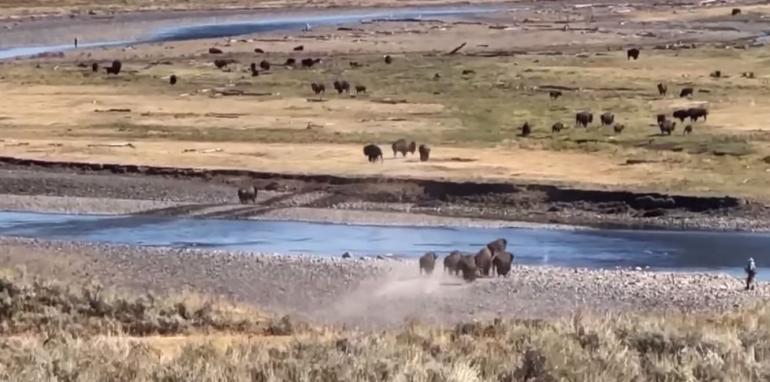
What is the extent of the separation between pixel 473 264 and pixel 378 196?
8.14 metres

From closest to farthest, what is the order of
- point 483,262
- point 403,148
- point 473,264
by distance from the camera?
1. point 473,264
2. point 483,262
3. point 403,148

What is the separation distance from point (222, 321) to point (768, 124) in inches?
973

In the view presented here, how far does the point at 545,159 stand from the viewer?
32562 mm

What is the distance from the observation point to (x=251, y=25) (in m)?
93.3

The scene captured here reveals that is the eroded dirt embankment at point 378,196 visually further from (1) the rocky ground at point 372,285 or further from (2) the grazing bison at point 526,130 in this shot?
(2) the grazing bison at point 526,130

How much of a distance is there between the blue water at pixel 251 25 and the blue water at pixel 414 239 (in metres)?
40.0

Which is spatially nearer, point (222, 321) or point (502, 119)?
point (222, 321)

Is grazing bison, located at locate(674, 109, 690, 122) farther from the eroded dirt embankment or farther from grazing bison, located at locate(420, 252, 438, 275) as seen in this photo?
grazing bison, located at locate(420, 252, 438, 275)

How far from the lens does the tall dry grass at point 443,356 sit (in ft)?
34.8

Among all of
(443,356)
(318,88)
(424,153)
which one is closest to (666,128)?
(424,153)

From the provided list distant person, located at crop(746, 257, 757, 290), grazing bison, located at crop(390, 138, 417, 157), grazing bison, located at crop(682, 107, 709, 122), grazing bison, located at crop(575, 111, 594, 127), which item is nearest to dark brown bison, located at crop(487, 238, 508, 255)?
distant person, located at crop(746, 257, 757, 290)

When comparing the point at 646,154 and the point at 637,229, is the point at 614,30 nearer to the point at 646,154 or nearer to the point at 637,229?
the point at 646,154

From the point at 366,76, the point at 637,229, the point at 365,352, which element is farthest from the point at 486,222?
the point at 366,76

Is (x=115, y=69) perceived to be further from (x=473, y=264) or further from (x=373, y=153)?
(x=473, y=264)
